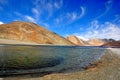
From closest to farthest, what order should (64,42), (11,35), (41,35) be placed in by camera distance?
(11,35)
(41,35)
(64,42)

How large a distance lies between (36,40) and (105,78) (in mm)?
151964

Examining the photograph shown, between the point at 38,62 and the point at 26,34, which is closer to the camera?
the point at 38,62

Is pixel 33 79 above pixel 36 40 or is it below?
below

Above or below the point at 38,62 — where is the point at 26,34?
above

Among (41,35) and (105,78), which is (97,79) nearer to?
(105,78)

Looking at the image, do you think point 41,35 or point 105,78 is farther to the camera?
point 41,35

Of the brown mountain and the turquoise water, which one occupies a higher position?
the brown mountain

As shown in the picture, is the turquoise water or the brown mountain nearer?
the turquoise water

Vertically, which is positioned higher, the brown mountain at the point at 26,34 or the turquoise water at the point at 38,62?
the brown mountain at the point at 26,34

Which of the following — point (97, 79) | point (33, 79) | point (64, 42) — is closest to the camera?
point (97, 79)

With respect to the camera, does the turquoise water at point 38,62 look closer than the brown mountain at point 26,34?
Yes

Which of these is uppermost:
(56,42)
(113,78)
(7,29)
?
(7,29)

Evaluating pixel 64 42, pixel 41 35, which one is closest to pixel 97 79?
pixel 41 35

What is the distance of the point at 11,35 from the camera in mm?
153750
